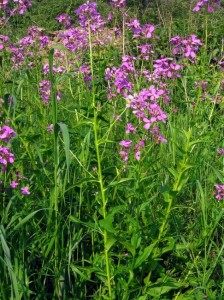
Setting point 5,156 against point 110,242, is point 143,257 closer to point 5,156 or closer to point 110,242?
point 110,242

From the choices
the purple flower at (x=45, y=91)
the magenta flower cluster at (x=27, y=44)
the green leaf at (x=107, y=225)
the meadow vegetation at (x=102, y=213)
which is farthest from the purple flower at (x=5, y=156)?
the magenta flower cluster at (x=27, y=44)

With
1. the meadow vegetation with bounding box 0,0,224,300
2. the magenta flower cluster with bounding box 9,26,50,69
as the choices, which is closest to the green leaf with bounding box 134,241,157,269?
the meadow vegetation with bounding box 0,0,224,300

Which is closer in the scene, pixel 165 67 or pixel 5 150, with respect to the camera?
pixel 5 150

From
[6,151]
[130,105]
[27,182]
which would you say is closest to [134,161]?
[130,105]

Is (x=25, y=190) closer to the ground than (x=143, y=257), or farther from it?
farther from it

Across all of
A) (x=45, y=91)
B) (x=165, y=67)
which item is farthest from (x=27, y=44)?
(x=165, y=67)

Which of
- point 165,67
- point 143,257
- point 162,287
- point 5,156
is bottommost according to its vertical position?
point 162,287

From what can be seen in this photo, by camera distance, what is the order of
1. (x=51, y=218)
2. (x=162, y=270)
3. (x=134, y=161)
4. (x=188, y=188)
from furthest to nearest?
(x=188, y=188) → (x=134, y=161) → (x=162, y=270) → (x=51, y=218)

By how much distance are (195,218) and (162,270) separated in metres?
0.45

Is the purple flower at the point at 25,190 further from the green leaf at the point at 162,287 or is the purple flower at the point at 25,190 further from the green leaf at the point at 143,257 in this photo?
the green leaf at the point at 162,287

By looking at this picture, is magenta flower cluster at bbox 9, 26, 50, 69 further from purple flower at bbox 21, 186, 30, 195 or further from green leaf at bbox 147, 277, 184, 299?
green leaf at bbox 147, 277, 184, 299

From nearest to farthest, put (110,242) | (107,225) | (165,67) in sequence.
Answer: (107,225) < (110,242) < (165,67)

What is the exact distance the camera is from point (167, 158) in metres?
2.81

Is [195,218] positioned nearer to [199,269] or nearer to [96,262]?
[199,269]
